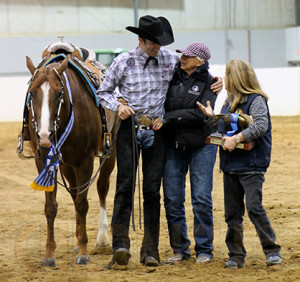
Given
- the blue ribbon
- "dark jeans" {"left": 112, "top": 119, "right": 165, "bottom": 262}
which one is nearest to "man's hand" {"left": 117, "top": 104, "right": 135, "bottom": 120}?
"dark jeans" {"left": 112, "top": 119, "right": 165, "bottom": 262}

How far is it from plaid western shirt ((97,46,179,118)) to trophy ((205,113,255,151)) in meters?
0.55

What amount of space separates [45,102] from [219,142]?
59.0 inches

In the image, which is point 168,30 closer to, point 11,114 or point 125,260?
point 125,260

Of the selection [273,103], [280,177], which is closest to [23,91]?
[273,103]

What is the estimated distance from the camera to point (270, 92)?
18125mm

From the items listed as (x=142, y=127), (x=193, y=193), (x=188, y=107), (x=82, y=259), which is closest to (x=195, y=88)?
(x=188, y=107)

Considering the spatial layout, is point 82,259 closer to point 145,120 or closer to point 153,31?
point 145,120

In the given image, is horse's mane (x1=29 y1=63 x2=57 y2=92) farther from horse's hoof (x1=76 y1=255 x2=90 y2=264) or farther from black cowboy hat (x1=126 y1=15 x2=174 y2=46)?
horse's hoof (x1=76 y1=255 x2=90 y2=264)

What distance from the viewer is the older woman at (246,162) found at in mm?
4934

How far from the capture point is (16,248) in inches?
240

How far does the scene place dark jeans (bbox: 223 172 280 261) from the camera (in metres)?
4.95

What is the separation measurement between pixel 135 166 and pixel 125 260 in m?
0.81

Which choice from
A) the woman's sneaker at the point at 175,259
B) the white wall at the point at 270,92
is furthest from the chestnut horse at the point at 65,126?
the white wall at the point at 270,92

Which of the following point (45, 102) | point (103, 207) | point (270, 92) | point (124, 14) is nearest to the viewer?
point (45, 102)
